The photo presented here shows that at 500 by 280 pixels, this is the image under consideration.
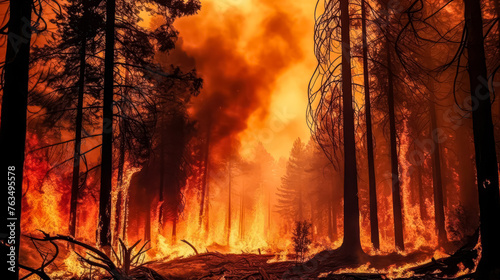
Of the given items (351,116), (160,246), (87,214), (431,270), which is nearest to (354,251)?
(431,270)

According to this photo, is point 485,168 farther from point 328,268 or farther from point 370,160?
point 370,160

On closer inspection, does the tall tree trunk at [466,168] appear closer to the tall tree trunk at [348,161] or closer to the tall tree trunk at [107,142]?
the tall tree trunk at [348,161]

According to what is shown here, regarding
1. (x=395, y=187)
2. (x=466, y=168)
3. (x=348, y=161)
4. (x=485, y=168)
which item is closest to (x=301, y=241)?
(x=348, y=161)

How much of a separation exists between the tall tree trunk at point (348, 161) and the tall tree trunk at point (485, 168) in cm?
406

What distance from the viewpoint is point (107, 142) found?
1002 cm

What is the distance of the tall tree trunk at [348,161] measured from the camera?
10039mm

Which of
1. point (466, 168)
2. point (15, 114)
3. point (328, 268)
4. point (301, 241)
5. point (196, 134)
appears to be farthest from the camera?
point (196, 134)

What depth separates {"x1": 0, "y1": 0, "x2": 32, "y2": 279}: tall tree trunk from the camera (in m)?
4.95

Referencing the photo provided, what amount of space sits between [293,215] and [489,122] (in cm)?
4112

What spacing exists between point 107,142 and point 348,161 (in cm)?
722

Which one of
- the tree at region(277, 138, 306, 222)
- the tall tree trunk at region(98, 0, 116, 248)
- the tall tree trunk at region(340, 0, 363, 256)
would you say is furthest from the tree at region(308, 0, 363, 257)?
the tree at region(277, 138, 306, 222)

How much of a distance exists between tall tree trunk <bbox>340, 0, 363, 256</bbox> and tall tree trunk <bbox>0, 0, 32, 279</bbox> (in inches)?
320

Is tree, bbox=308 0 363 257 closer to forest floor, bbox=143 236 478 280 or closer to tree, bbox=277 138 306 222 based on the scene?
forest floor, bbox=143 236 478 280

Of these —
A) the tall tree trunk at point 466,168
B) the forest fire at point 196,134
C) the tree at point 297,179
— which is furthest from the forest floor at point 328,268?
the tree at point 297,179
